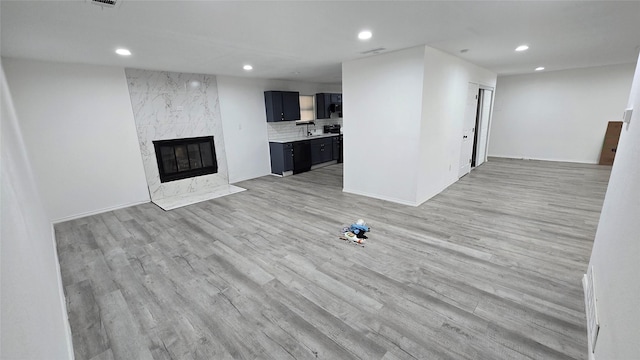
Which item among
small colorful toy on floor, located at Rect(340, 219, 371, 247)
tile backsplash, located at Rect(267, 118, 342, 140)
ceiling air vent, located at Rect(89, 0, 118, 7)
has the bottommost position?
small colorful toy on floor, located at Rect(340, 219, 371, 247)

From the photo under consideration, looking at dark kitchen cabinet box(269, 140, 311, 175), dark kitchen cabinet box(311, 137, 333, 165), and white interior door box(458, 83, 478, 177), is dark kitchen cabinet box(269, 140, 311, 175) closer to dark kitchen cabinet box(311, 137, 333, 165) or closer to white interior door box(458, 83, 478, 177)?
dark kitchen cabinet box(311, 137, 333, 165)

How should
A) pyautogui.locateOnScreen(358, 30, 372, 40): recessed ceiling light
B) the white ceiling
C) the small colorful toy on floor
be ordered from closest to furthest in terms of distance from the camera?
1. the white ceiling
2. pyautogui.locateOnScreen(358, 30, 372, 40): recessed ceiling light
3. the small colorful toy on floor

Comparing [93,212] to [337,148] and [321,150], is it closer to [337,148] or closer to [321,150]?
[321,150]

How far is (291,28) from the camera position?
2.69m

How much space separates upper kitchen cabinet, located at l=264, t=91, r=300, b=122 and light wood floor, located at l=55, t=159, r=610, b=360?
2.99 metres

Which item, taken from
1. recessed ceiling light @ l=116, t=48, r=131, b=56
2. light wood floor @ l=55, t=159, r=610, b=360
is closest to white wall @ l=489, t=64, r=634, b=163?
light wood floor @ l=55, t=159, r=610, b=360

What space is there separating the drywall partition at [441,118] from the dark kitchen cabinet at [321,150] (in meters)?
3.37

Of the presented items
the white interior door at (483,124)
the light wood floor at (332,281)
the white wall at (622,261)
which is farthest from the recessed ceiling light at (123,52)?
the white interior door at (483,124)

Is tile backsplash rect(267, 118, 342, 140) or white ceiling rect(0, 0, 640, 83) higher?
white ceiling rect(0, 0, 640, 83)

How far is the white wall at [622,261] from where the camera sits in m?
1.09

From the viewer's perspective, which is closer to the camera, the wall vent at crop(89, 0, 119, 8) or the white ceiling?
the wall vent at crop(89, 0, 119, 8)

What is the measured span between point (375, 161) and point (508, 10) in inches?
104

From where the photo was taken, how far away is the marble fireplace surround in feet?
15.6

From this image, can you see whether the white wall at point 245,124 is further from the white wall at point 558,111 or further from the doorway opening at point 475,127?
the white wall at point 558,111
